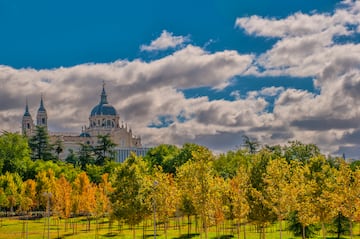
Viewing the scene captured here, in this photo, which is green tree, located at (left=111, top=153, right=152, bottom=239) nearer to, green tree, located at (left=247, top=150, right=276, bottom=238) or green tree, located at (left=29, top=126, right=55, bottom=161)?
green tree, located at (left=247, top=150, right=276, bottom=238)

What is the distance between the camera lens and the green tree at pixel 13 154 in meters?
115

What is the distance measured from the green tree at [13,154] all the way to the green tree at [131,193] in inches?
2702

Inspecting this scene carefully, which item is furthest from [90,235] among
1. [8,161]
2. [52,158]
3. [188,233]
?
[52,158]

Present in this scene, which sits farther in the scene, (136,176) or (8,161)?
(8,161)

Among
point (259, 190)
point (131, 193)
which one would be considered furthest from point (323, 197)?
point (131, 193)

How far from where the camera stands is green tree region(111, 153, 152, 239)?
5106cm

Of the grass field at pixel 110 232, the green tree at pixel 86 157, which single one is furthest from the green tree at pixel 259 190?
the green tree at pixel 86 157

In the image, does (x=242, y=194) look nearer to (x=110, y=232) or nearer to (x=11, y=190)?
(x=110, y=232)

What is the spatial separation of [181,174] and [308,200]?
37.9ft

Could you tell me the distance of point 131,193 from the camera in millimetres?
51250

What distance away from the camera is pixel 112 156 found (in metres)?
160

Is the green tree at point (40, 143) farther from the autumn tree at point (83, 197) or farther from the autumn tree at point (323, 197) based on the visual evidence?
the autumn tree at point (323, 197)

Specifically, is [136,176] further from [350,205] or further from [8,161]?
[8,161]

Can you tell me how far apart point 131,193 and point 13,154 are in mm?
78172
